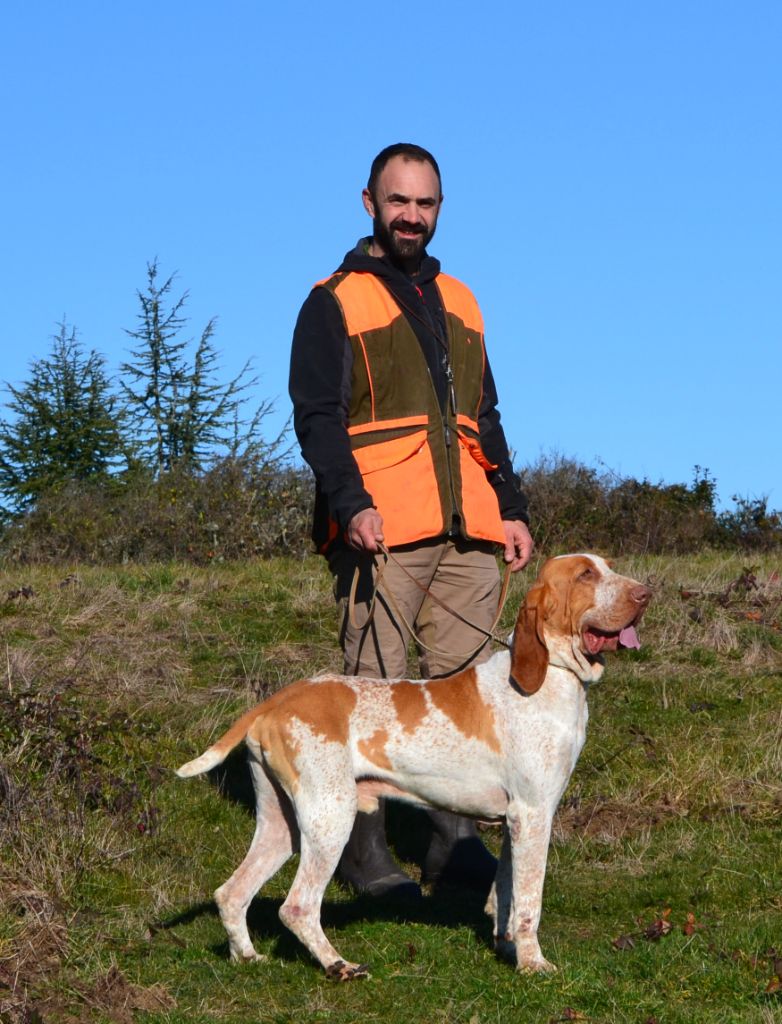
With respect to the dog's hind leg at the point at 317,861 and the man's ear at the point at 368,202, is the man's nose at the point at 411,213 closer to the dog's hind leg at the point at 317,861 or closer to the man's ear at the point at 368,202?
the man's ear at the point at 368,202

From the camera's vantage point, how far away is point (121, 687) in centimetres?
802

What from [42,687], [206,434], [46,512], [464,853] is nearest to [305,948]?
[464,853]

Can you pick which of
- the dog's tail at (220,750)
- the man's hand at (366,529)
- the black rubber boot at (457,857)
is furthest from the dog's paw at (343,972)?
the man's hand at (366,529)

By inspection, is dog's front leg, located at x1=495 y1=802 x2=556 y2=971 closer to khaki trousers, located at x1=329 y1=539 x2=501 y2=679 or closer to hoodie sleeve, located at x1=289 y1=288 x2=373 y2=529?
khaki trousers, located at x1=329 y1=539 x2=501 y2=679

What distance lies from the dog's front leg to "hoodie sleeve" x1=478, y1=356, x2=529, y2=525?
156cm

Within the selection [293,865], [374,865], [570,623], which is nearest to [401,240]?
[570,623]

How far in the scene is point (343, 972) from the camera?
4.57 m

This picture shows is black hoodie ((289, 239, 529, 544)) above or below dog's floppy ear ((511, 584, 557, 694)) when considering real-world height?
above

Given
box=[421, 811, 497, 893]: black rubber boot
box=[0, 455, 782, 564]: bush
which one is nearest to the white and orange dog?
box=[421, 811, 497, 893]: black rubber boot

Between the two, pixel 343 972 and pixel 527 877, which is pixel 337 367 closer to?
pixel 527 877

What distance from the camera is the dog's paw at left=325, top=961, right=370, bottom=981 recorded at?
4.57m

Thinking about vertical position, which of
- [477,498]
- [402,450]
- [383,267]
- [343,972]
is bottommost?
[343,972]

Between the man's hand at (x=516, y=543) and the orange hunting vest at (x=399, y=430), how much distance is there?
222 millimetres

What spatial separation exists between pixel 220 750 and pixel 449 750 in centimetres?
80
